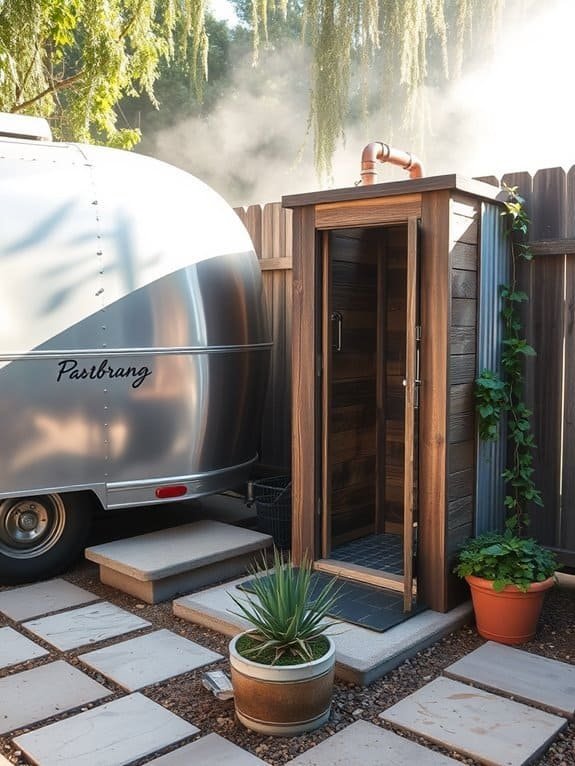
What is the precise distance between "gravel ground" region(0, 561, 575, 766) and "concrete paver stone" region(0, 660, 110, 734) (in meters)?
0.06

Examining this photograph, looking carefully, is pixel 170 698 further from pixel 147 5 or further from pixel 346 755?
pixel 147 5

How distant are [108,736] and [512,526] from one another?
2454mm

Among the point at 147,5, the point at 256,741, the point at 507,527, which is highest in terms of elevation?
the point at 147,5

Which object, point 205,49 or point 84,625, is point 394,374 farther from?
point 205,49

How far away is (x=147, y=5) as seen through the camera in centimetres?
784

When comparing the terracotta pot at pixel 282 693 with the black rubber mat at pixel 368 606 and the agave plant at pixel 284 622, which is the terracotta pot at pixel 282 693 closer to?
the agave plant at pixel 284 622

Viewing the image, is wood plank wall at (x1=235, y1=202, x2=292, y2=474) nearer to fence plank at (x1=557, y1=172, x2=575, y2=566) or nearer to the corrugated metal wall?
the corrugated metal wall

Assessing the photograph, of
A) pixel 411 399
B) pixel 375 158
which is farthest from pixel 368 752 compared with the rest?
pixel 375 158

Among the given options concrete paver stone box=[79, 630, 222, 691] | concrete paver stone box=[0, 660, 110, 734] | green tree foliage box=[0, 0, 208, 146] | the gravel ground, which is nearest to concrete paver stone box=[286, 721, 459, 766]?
the gravel ground

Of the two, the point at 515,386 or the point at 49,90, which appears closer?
the point at 515,386

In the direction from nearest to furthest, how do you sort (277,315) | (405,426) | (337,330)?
(405,426) → (337,330) → (277,315)

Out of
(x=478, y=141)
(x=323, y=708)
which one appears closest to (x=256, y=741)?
(x=323, y=708)

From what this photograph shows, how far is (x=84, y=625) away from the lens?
4273mm

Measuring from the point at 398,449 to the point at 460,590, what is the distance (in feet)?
4.82
